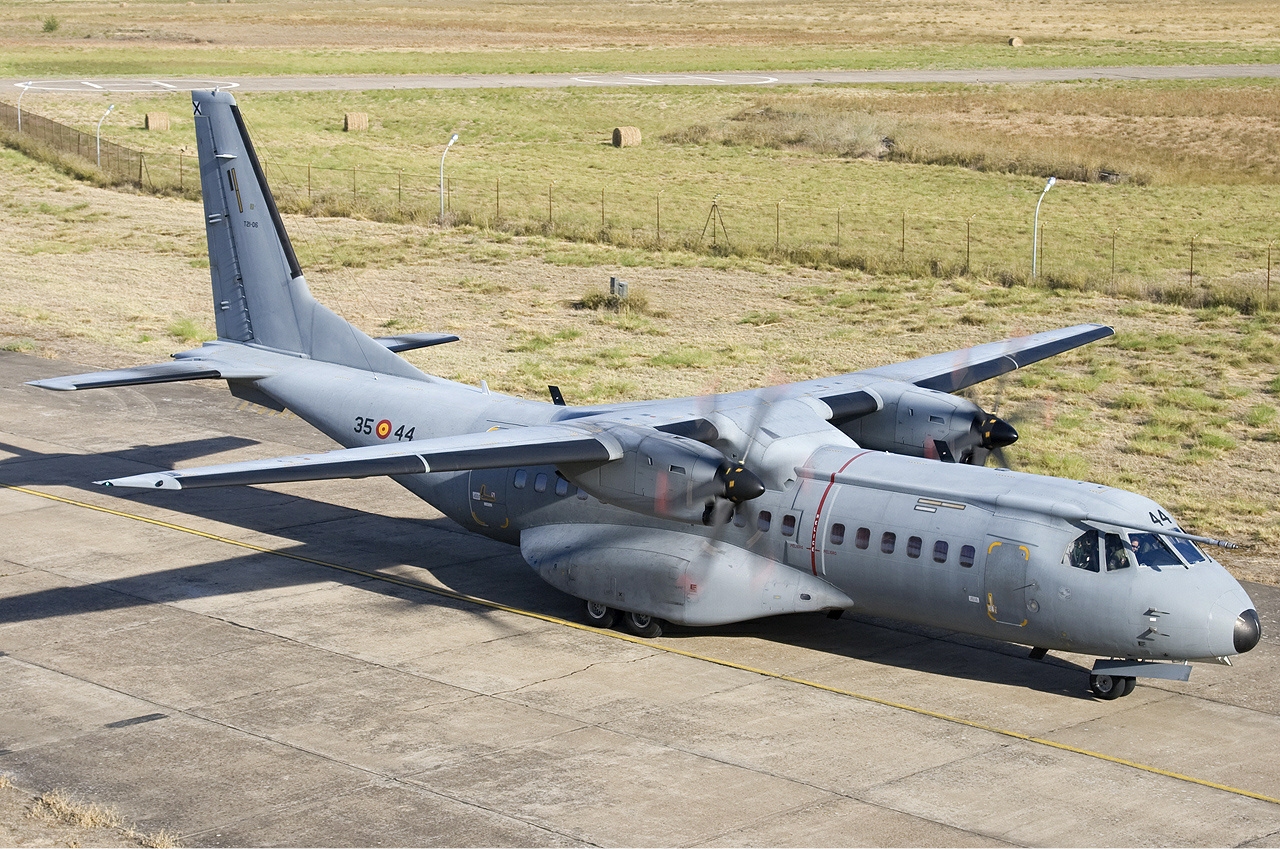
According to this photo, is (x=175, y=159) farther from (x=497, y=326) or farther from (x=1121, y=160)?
(x=1121, y=160)

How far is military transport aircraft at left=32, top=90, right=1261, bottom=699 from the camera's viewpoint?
19.1m

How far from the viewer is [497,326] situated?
46.8m

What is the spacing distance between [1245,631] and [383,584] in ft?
45.2

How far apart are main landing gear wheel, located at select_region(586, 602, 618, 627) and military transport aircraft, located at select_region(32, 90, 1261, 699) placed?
4 centimetres

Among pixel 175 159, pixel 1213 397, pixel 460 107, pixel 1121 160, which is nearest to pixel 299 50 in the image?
pixel 460 107

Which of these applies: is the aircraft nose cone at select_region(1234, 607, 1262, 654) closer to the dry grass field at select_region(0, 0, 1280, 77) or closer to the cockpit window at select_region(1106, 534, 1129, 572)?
the cockpit window at select_region(1106, 534, 1129, 572)

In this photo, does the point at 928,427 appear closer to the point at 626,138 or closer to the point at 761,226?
the point at 761,226

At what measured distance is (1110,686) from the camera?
1981 cm

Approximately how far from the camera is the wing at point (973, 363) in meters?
26.1

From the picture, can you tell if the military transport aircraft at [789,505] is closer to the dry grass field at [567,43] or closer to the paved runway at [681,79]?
the paved runway at [681,79]

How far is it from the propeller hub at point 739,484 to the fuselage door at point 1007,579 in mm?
3311

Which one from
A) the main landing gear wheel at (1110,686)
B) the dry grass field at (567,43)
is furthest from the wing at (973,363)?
the dry grass field at (567,43)

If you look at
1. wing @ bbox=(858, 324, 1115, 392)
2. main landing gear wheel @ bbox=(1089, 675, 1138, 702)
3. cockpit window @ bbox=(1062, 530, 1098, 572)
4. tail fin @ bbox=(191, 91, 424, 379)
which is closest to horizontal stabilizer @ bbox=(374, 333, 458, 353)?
tail fin @ bbox=(191, 91, 424, 379)

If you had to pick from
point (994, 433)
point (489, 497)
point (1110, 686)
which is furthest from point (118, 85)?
point (1110, 686)
